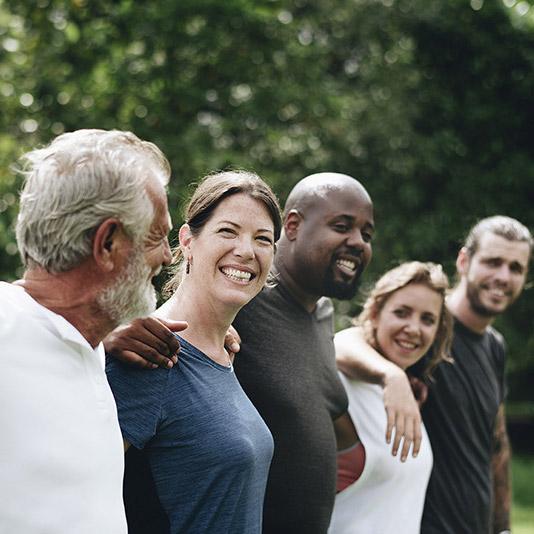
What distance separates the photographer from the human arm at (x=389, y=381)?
2893 millimetres

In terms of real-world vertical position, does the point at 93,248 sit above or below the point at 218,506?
above

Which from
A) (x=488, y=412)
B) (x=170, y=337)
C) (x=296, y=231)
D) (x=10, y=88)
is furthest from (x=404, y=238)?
(x=170, y=337)

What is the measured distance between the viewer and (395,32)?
1084cm

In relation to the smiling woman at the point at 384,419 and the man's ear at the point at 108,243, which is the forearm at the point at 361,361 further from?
the man's ear at the point at 108,243

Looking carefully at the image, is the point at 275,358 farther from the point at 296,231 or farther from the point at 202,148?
the point at 202,148

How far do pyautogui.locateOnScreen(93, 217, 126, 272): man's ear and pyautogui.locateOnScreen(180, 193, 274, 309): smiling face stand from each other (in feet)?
1.72

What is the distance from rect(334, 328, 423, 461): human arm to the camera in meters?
2.89

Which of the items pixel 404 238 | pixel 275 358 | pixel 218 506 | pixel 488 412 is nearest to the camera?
pixel 218 506

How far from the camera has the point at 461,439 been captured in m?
3.80

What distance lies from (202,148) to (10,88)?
95.7 inches

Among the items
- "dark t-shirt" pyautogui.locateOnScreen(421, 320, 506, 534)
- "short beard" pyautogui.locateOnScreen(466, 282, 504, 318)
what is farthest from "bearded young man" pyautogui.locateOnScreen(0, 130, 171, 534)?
"short beard" pyautogui.locateOnScreen(466, 282, 504, 318)

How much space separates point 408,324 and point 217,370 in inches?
55.1

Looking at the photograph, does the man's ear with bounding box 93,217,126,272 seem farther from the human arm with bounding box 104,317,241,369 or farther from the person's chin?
the person's chin

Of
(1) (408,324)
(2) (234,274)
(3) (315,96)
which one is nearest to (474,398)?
(1) (408,324)
